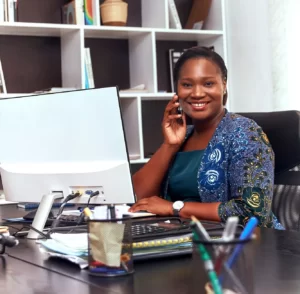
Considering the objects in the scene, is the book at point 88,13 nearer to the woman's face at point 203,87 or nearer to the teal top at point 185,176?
the woman's face at point 203,87

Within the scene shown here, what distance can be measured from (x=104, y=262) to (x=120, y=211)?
96 mm

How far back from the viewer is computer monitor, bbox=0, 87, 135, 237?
148 centimetres

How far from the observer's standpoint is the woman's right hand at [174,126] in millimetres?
2201

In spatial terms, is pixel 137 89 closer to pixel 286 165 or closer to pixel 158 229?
pixel 286 165

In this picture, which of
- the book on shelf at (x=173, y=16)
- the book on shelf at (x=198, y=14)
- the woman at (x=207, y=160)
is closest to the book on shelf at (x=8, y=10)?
the book on shelf at (x=173, y=16)

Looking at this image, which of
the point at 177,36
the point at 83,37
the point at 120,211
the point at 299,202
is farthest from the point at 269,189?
the point at 177,36

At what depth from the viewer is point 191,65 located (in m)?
2.18

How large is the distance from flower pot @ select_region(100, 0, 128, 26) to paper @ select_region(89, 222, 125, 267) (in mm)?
2482

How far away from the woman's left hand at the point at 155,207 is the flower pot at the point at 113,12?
1.72 meters

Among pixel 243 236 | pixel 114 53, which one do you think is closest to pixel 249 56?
pixel 114 53

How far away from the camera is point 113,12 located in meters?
3.38

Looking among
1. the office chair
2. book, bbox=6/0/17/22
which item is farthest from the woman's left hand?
book, bbox=6/0/17/22

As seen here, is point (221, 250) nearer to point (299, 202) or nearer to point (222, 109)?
point (299, 202)

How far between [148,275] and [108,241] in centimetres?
10
